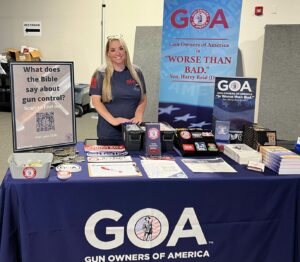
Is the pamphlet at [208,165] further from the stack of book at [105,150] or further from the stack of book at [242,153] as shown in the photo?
the stack of book at [105,150]

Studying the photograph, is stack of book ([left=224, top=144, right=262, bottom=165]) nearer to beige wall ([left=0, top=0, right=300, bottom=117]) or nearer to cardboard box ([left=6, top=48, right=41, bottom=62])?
beige wall ([left=0, top=0, right=300, bottom=117])

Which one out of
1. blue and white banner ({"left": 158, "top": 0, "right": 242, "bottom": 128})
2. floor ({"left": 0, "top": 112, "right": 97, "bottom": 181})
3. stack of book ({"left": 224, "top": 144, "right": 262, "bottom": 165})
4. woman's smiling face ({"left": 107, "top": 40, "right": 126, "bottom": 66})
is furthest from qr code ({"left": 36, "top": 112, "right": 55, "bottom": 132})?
blue and white banner ({"left": 158, "top": 0, "right": 242, "bottom": 128})

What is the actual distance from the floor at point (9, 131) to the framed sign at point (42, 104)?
1737 mm

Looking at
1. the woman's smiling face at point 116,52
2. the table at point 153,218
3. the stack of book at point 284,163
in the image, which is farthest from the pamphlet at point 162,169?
the woman's smiling face at point 116,52

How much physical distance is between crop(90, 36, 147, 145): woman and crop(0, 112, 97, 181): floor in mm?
1399

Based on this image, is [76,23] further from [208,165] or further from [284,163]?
[284,163]

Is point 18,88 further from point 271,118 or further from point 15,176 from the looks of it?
point 271,118

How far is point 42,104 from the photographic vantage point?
1.79 metres

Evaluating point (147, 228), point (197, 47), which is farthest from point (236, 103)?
point (197, 47)

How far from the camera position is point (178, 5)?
3.49 metres

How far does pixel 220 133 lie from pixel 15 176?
1.15 metres

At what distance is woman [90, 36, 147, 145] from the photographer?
8.06 ft

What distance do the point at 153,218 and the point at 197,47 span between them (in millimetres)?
2346

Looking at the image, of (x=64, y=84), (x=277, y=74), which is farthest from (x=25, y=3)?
(x=64, y=84)
